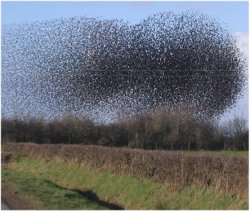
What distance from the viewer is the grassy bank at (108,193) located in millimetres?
11430

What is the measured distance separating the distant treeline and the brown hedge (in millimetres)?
724

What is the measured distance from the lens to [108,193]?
15.3 meters

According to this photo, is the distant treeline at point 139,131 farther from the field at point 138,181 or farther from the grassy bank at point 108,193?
the grassy bank at point 108,193

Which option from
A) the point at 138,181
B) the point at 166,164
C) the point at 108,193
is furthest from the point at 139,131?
the point at 166,164

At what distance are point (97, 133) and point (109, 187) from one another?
3.08 m

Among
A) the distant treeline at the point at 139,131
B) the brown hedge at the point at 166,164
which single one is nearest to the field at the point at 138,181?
the brown hedge at the point at 166,164

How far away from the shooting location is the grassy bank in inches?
450

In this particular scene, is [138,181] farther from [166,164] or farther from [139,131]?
[139,131]

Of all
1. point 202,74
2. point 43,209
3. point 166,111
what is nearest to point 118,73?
point 166,111

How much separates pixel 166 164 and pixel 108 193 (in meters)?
2.22

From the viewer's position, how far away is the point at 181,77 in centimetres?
1585

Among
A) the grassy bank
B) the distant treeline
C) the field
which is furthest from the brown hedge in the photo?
the distant treeline

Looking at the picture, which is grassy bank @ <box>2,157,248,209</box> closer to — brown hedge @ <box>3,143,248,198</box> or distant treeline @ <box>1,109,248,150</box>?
brown hedge @ <box>3,143,248,198</box>

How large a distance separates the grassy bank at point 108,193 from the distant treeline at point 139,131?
4.65 feet
